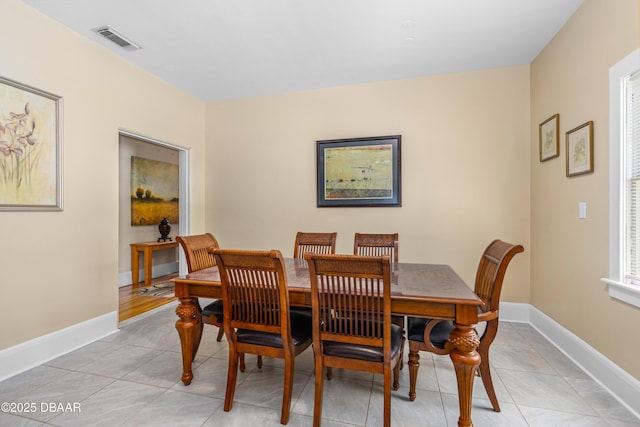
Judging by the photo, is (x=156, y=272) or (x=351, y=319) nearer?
(x=351, y=319)

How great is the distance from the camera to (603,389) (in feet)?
6.34

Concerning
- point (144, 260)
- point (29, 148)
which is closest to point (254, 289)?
point (29, 148)

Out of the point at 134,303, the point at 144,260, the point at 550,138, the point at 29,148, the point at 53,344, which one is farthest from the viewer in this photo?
the point at 144,260

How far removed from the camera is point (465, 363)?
1.51 meters

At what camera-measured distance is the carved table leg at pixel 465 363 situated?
1.52m

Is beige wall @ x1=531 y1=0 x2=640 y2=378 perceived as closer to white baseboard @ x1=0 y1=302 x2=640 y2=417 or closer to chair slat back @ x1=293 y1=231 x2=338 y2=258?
white baseboard @ x1=0 y1=302 x2=640 y2=417

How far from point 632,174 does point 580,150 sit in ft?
1.66

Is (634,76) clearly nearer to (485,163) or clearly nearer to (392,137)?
(485,163)

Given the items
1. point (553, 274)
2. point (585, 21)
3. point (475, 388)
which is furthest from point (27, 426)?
point (585, 21)

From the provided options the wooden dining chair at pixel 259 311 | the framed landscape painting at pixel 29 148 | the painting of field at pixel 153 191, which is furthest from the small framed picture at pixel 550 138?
the painting of field at pixel 153 191

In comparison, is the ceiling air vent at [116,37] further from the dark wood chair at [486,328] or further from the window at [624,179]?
the window at [624,179]

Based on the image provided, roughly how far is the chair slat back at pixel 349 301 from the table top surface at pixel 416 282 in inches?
5.4

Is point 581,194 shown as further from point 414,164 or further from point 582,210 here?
point 414,164

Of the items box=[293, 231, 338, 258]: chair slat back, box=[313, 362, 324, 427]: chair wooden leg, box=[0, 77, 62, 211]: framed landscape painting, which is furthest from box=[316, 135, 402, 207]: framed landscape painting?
box=[0, 77, 62, 211]: framed landscape painting
